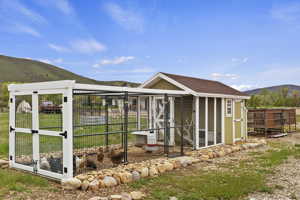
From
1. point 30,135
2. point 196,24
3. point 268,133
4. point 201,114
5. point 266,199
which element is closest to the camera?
point 266,199

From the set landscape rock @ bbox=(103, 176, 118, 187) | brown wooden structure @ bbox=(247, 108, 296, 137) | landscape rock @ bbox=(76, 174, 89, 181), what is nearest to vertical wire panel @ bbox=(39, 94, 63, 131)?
landscape rock @ bbox=(76, 174, 89, 181)

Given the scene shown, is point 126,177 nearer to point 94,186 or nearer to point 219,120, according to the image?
point 94,186

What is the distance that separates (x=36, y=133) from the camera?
5.96m

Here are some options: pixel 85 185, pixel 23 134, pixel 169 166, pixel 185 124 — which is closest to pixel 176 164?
pixel 169 166

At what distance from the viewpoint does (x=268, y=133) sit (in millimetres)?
15789

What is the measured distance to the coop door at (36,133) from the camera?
19.0 ft

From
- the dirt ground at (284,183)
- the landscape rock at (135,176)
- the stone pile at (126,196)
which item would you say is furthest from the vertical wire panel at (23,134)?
the dirt ground at (284,183)

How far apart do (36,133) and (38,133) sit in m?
0.08

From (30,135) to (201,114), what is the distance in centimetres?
662

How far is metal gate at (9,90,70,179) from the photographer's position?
564 cm

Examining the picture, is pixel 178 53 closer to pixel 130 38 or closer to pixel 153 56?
pixel 153 56

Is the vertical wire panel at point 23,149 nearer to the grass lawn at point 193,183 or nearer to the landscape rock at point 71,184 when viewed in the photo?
the grass lawn at point 193,183

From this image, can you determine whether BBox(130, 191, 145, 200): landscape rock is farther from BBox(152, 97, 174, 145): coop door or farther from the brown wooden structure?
the brown wooden structure

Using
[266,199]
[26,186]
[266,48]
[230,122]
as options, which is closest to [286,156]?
→ [230,122]
